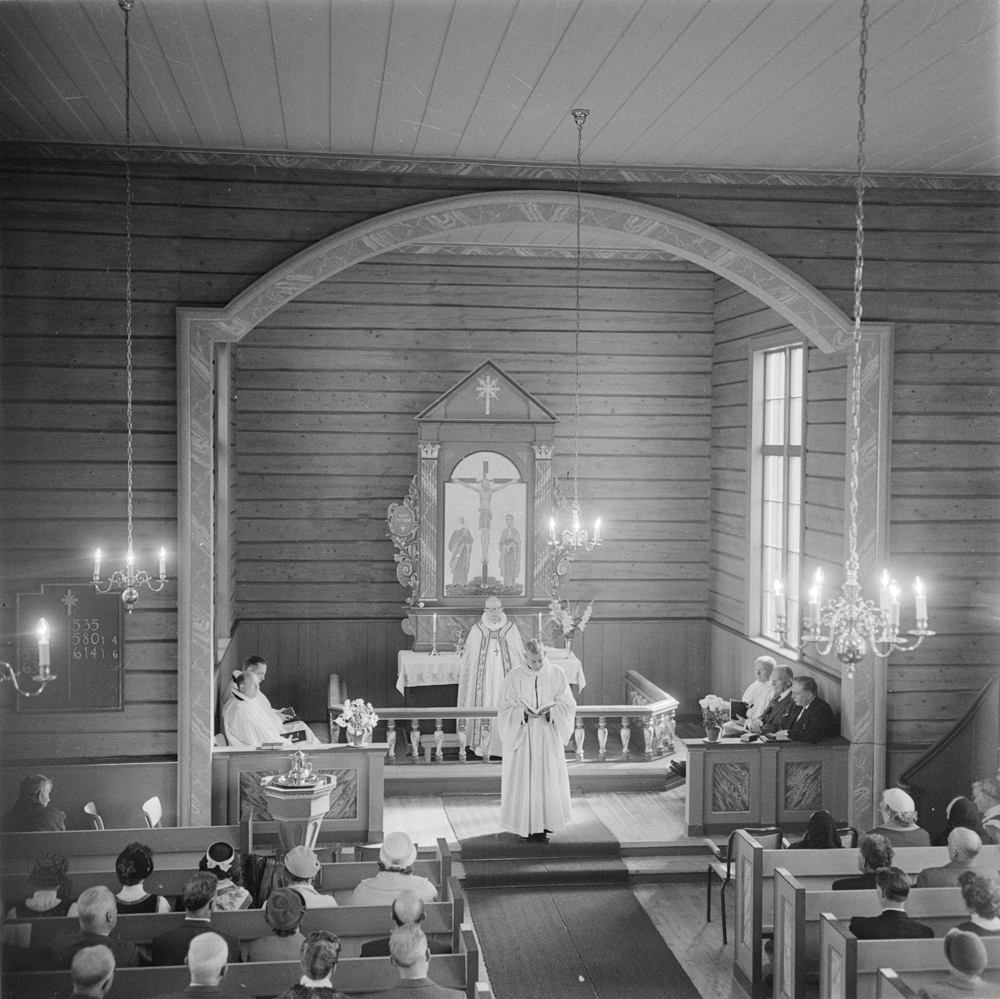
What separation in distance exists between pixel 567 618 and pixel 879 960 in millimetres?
7203

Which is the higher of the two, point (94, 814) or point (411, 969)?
point (411, 969)

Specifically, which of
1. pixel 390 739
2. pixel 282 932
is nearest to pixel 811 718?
pixel 390 739

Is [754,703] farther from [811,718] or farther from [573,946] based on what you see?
[573,946]

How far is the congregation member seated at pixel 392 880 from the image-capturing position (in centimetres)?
576

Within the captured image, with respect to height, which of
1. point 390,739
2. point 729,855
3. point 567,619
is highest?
point 567,619

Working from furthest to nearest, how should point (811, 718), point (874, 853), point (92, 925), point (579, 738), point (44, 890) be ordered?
point (579, 738) < point (811, 718) < point (874, 853) < point (44, 890) < point (92, 925)

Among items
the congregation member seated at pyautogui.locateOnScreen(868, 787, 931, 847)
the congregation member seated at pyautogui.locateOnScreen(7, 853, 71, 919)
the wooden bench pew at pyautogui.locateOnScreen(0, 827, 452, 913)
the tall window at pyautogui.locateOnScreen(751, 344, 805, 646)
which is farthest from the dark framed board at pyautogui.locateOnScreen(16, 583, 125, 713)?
the tall window at pyautogui.locateOnScreen(751, 344, 805, 646)

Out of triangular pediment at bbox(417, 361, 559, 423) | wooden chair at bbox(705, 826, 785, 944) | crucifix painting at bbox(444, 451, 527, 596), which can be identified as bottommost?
wooden chair at bbox(705, 826, 785, 944)

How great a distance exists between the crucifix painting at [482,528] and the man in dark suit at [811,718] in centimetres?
403

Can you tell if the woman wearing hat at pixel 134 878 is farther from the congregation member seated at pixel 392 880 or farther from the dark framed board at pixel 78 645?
the dark framed board at pixel 78 645

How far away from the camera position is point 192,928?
5.13 meters

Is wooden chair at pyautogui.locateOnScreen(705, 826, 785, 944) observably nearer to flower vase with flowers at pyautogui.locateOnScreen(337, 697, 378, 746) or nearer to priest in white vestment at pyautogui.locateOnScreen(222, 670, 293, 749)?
flower vase with flowers at pyautogui.locateOnScreen(337, 697, 378, 746)

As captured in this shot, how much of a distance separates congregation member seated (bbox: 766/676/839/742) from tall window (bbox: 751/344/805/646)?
1477mm

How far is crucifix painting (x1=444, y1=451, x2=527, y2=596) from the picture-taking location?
12672 millimetres
